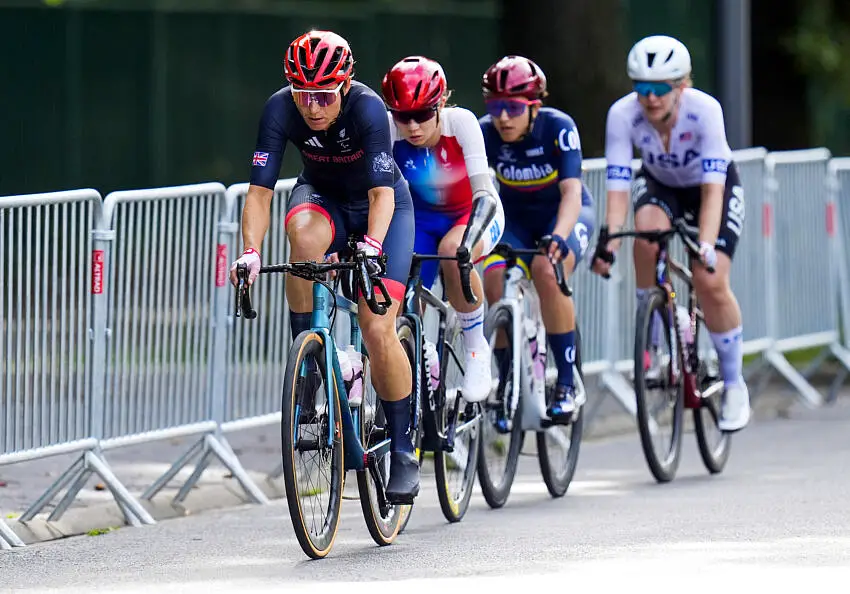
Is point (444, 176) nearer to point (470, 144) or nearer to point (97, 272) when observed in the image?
point (470, 144)

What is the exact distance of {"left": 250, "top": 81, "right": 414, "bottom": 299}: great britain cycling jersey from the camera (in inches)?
315

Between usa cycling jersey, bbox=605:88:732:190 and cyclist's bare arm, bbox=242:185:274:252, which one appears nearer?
cyclist's bare arm, bbox=242:185:274:252

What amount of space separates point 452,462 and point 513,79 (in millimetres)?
1793

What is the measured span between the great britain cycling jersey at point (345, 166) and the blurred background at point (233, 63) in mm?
6045

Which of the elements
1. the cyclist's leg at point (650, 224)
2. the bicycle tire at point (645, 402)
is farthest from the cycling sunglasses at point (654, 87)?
the bicycle tire at point (645, 402)

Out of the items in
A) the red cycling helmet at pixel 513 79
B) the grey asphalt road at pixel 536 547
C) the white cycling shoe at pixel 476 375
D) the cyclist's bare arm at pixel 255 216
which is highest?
the red cycling helmet at pixel 513 79

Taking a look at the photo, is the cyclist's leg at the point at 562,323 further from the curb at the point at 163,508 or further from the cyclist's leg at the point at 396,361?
the cyclist's leg at the point at 396,361

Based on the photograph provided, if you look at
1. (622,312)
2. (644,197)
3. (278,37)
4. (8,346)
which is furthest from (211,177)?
(8,346)

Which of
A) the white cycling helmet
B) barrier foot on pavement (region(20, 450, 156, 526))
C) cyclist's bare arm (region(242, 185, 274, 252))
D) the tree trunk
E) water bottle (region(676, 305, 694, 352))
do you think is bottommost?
barrier foot on pavement (region(20, 450, 156, 526))

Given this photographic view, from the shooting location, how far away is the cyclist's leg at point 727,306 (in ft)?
34.8

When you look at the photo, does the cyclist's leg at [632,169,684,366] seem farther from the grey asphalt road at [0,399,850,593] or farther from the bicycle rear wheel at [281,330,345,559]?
the bicycle rear wheel at [281,330,345,559]

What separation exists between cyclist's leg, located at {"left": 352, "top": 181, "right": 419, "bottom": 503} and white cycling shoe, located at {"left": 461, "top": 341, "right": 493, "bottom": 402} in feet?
2.81

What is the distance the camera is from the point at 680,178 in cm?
1066

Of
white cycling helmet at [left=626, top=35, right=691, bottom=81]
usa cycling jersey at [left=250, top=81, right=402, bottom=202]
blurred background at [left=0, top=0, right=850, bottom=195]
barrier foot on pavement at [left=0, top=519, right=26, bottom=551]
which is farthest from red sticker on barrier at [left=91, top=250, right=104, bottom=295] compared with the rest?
blurred background at [left=0, top=0, right=850, bottom=195]
